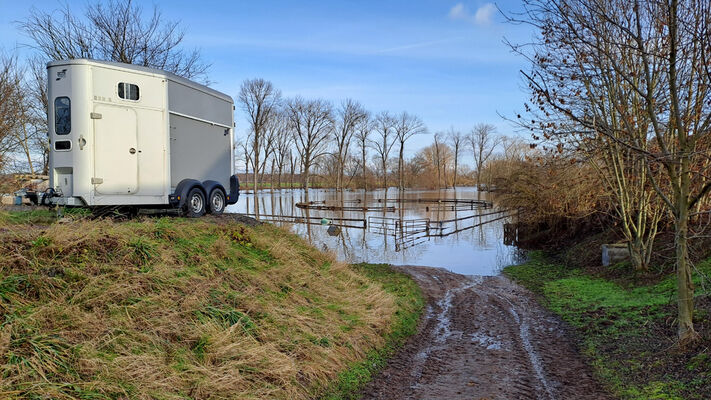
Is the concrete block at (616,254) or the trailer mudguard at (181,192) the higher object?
the trailer mudguard at (181,192)

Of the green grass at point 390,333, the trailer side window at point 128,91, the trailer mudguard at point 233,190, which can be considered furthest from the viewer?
the trailer mudguard at point 233,190

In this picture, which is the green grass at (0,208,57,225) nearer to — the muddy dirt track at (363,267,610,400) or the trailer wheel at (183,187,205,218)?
the trailer wheel at (183,187,205,218)

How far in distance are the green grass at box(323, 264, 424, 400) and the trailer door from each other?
5.94 meters

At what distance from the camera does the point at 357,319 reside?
7.23m

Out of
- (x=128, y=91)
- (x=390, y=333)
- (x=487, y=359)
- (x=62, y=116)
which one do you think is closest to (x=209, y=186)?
(x=128, y=91)

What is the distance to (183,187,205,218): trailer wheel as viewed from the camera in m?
9.99

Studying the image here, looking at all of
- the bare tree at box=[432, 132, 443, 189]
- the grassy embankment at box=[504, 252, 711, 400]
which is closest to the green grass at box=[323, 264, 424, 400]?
the grassy embankment at box=[504, 252, 711, 400]

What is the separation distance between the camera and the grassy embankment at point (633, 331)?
522 centimetres

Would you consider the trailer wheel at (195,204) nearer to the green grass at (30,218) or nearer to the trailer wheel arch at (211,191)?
the trailer wheel arch at (211,191)

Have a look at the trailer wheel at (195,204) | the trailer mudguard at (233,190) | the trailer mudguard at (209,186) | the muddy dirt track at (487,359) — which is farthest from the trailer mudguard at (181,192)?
the muddy dirt track at (487,359)

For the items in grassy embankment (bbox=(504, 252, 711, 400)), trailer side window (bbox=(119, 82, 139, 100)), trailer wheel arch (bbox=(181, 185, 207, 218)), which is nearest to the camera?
grassy embankment (bbox=(504, 252, 711, 400))

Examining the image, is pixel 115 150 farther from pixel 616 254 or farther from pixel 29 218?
pixel 616 254

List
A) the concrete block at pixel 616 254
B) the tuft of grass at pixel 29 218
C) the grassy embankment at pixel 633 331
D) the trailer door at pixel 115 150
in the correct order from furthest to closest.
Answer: the concrete block at pixel 616 254 → the trailer door at pixel 115 150 → the tuft of grass at pixel 29 218 → the grassy embankment at pixel 633 331

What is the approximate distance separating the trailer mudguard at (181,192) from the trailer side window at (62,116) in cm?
233
